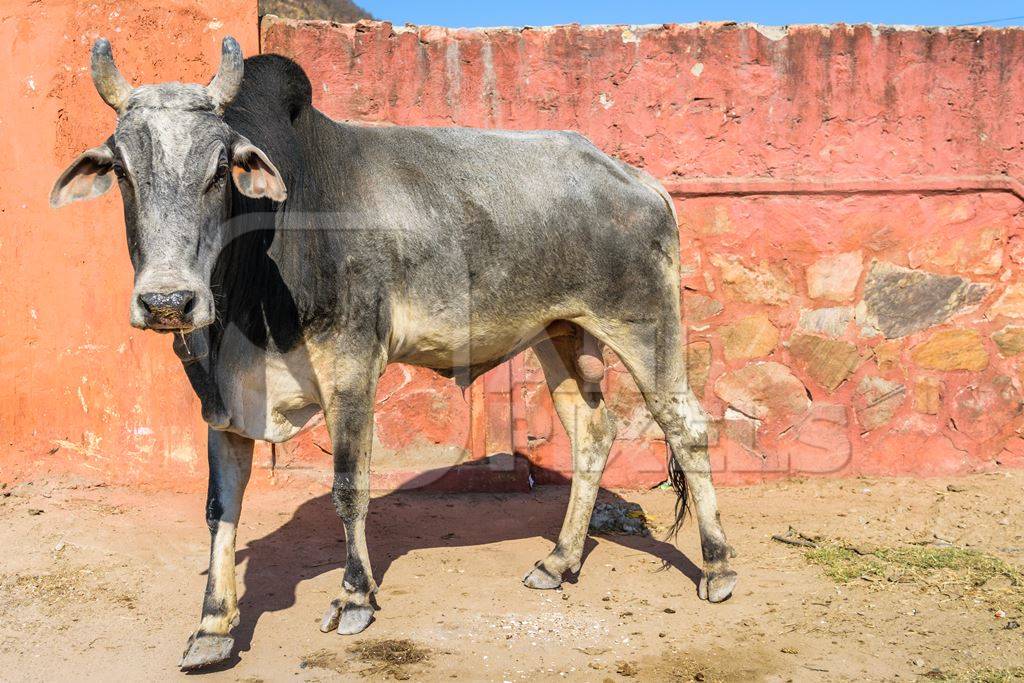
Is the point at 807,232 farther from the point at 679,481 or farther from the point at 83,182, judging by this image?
the point at 83,182

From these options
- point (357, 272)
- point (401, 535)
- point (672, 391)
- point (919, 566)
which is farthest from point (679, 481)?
point (357, 272)

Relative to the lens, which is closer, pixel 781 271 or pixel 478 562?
pixel 478 562

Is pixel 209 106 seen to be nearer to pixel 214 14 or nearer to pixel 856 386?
pixel 214 14

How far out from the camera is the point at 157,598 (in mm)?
4348

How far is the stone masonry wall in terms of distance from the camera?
19.4 ft

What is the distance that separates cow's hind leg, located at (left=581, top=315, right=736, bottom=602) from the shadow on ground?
0.36 meters

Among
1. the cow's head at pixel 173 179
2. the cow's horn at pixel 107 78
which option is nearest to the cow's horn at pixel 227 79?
the cow's head at pixel 173 179

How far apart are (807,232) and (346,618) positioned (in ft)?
11.7

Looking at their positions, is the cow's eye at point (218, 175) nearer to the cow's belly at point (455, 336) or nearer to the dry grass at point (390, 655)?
the cow's belly at point (455, 336)

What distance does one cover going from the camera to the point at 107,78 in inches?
132

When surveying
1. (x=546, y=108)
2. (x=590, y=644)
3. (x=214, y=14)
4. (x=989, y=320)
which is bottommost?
(x=590, y=644)

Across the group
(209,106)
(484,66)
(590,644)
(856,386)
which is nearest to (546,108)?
(484,66)

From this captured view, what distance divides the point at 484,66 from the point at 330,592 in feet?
10.1

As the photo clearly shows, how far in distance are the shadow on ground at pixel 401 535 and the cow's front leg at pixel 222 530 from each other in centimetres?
23
